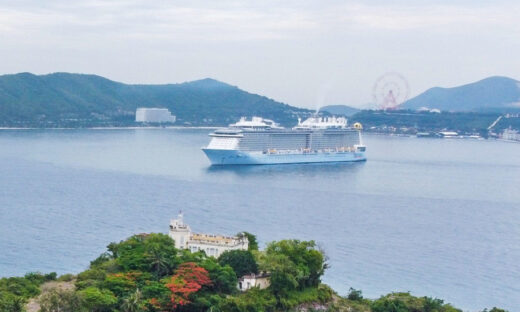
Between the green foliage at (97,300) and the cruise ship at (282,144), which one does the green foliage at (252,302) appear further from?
the cruise ship at (282,144)

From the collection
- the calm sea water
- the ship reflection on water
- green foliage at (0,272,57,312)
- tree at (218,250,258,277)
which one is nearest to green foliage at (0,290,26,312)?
green foliage at (0,272,57,312)

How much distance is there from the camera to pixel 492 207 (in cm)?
4209

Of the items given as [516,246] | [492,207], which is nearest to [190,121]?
[492,207]

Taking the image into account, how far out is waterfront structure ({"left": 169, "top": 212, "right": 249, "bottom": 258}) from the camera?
22406 mm

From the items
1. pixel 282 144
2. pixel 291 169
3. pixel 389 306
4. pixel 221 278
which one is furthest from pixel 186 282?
pixel 282 144

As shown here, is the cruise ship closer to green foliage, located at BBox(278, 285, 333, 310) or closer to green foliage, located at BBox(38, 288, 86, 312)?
green foliage, located at BBox(278, 285, 333, 310)

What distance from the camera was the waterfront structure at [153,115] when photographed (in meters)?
140

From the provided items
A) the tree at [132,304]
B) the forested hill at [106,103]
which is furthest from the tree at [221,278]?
the forested hill at [106,103]

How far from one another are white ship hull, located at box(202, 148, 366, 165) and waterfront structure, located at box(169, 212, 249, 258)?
117 ft

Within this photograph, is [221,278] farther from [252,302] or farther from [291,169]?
[291,169]

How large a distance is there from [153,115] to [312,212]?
106089 mm

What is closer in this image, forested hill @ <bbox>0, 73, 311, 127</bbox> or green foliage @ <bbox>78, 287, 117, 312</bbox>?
green foliage @ <bbox>78, 287, 117, 312</bbox>

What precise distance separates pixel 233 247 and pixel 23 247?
8.98 m

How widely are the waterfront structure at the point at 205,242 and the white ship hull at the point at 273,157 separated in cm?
3573
